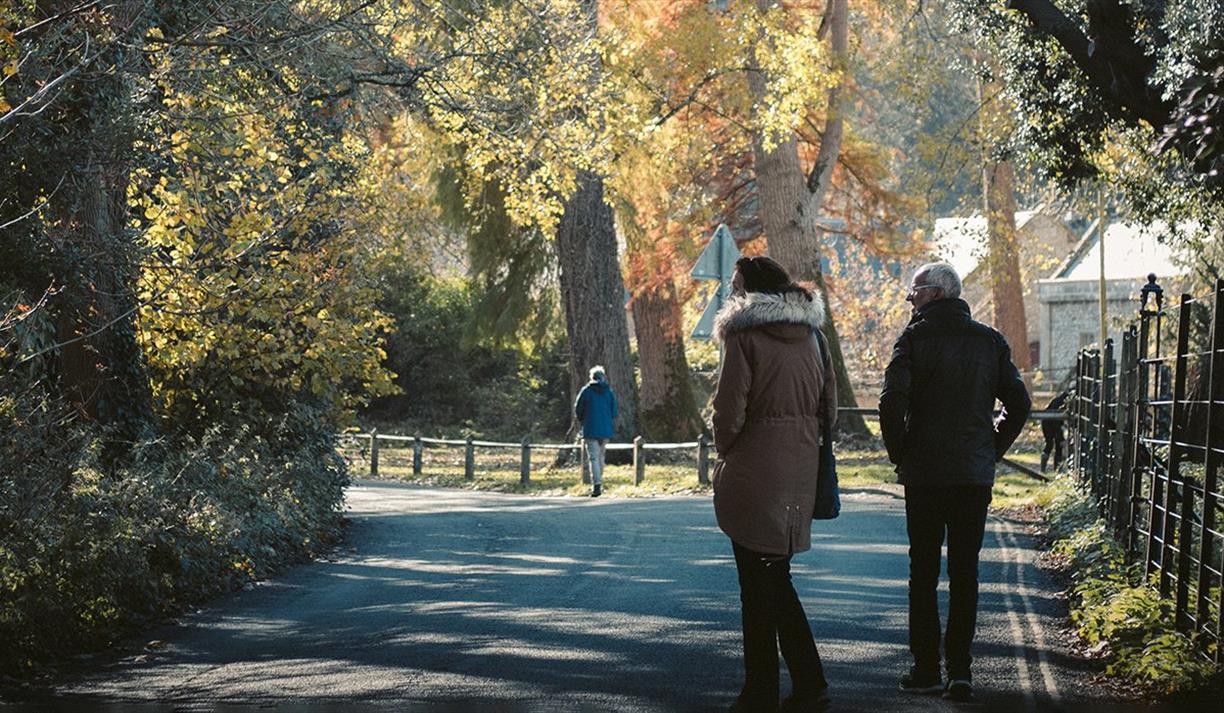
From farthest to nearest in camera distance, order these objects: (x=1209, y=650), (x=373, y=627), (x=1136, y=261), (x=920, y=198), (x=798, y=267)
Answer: (x=1136, y=261), (x=920, y=198), (x=798, y=267), (x=373, y=627), (x=1209, y=650)

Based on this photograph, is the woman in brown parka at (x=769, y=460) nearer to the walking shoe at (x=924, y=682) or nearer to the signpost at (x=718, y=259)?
the walking shoe at (x=924, y=682)

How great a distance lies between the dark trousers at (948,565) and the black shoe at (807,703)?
716mm

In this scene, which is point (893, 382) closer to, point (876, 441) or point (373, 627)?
point (373, 627)

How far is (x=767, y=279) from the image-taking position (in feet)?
26.9

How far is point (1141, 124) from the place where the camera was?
17375 millimetres

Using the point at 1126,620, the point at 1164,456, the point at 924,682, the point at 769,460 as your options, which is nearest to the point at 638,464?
the point at 1164,456

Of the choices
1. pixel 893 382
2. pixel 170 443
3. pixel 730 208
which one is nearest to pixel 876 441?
pixel 730 208

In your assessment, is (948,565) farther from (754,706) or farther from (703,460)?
(703,460)

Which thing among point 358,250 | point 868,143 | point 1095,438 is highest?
point 868,143

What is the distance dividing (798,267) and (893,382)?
26157mm

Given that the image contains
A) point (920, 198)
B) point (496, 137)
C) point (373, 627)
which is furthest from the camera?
point (920, 198)

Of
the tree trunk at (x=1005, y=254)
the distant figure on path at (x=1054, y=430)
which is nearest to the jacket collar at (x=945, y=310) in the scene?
the distant figure on path at (x=1054, y=430)

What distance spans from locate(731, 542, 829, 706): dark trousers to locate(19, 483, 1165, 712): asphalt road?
294 mm

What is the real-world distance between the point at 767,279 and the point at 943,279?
39.9 inches
